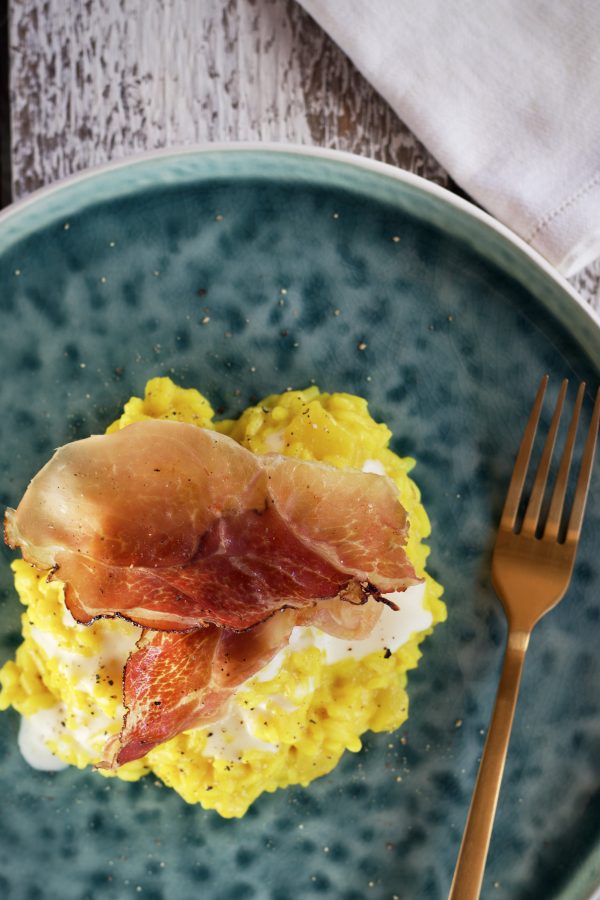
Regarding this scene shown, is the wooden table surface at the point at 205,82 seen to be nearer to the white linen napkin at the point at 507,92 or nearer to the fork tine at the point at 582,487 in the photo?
the white linen napkin at the point at 507,92

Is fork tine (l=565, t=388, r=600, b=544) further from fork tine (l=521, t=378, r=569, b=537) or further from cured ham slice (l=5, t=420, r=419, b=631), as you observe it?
cured ham slice (l=5, t=420, r=419, b=631)

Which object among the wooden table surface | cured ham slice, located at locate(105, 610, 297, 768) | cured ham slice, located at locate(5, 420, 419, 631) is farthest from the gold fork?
the wooden table surface

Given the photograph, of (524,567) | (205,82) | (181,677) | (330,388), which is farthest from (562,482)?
(205,82)

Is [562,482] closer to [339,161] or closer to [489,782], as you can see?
[489,782]

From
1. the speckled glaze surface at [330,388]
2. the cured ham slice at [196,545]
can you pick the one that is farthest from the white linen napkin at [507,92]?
the cured ham slice at [196,545]

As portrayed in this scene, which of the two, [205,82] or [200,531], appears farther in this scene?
[205,82]

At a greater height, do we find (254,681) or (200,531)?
(200,531)
